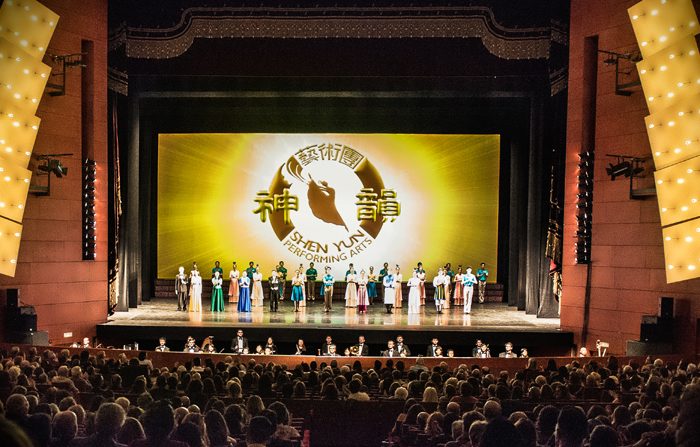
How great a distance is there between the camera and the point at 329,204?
64.9 feet

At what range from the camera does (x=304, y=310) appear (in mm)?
17188

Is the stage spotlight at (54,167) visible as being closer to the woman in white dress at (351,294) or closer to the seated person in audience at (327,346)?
the seated person in audience at (327,346)

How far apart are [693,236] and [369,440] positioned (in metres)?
7.69

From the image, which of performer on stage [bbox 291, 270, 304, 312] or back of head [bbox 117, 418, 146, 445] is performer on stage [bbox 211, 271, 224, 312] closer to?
performer on stage [bbox 291, 270, 304, 312]

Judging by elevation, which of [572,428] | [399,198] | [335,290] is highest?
[399,198]

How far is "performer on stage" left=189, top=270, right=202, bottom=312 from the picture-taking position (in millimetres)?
16513

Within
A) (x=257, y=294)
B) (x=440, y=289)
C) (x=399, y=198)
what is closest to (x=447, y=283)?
(x=440, y=289)

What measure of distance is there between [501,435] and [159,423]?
6.01ft

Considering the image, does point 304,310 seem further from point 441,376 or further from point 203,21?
point 441,376

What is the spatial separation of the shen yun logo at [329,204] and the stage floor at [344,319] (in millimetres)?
2071

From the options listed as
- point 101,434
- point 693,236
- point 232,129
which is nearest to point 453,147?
point 232,129

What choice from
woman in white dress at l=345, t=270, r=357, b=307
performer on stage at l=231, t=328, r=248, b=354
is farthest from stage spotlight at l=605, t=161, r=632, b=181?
performer on stage at l=231, t=328, r=248, b=354

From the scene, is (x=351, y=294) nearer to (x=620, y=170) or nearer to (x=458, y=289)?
(x=458, y=289)

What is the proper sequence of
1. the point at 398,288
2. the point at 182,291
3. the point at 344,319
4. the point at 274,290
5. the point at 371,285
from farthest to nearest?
the point at 371,285 → the point at 398,288 → the point at 182,291 → the point at 274,290 → the point at 344,319
